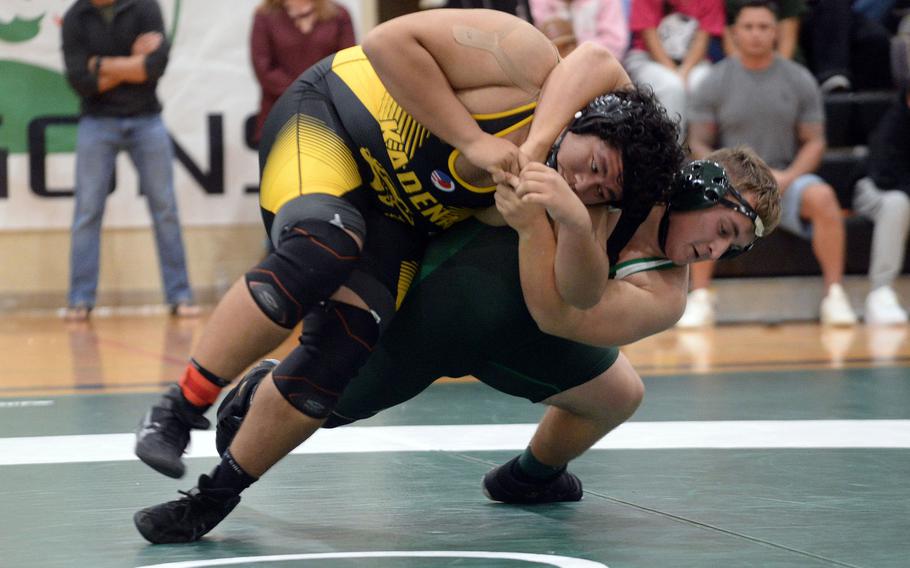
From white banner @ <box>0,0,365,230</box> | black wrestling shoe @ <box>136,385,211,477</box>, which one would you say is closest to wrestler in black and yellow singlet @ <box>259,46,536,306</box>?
black wrestling shoe @ <box>136,385,211,477</box>

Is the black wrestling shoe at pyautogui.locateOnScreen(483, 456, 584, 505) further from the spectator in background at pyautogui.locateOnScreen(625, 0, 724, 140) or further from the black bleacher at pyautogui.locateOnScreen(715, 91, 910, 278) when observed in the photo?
the spectator in background at pyautogui.locateOnScreen(625, 0, 724, 140)

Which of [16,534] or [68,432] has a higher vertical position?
[16,534]

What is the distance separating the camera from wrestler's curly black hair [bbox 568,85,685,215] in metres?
2.41

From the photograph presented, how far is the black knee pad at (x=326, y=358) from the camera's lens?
2424mm

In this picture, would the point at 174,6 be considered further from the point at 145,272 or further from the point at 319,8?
the point at 145,272

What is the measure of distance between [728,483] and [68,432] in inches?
67.7

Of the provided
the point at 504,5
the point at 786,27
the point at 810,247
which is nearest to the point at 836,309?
the point at 810,247

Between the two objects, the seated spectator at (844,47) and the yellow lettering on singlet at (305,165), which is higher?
the yellow lettering on singlet at (305,165)

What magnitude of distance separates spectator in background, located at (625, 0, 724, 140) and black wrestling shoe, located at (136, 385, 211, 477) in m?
4.43

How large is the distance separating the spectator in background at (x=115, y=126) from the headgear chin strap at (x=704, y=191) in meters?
4.49

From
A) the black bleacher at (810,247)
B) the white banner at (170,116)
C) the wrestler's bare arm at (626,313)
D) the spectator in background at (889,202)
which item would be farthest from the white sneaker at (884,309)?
the wrestler's bare arm at (626,313)

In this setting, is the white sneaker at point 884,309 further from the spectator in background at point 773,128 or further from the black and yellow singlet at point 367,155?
the black and yellow singlet at point 367,155

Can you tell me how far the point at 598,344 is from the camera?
99.8 inches

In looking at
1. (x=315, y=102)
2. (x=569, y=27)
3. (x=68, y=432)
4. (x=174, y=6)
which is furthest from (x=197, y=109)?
(x=315, y=102)
